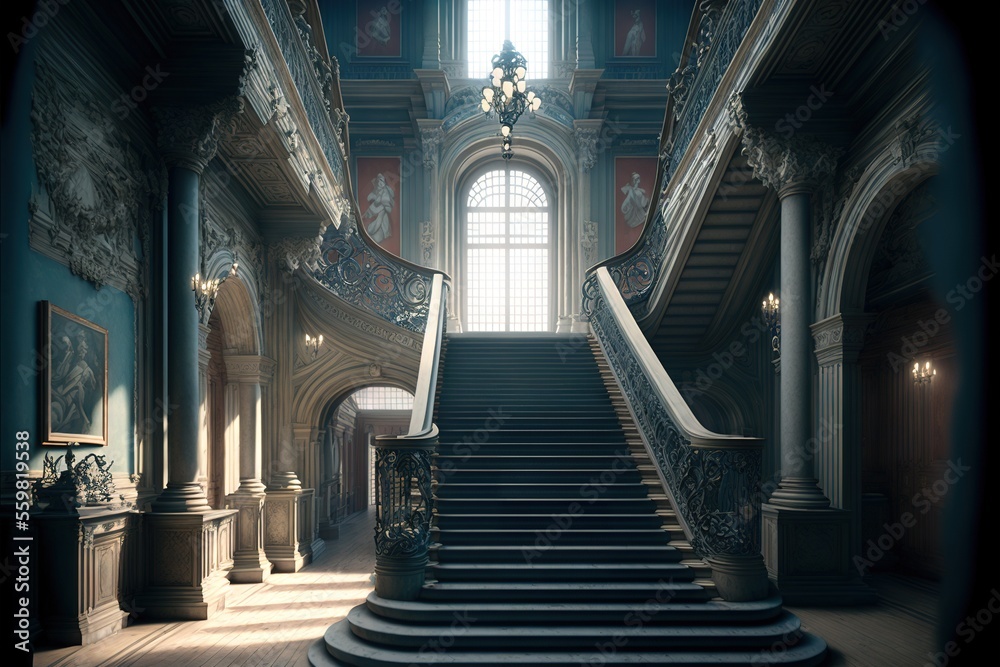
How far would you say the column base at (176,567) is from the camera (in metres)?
7.20

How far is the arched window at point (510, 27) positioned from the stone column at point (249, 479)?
30.9 feet

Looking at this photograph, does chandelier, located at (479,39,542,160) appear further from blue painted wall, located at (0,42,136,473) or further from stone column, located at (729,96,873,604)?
blue painted wall, located at (0,42,136,473)

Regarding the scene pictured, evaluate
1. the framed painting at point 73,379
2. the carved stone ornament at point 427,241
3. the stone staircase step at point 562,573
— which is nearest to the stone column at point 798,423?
the stone staircase step at point 562,573

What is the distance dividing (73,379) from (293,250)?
5.63 m

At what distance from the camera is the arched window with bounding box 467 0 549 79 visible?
57.9 feet

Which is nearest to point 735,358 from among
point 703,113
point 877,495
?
point 877,495

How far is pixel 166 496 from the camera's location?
7328mm

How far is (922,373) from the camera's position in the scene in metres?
10.3

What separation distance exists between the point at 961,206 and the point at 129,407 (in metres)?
7.16

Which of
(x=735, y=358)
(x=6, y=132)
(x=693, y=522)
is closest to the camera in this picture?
(x=6, y=132)

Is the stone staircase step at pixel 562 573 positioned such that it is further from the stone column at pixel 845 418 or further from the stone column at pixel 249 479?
the stone column at pixel 249 479

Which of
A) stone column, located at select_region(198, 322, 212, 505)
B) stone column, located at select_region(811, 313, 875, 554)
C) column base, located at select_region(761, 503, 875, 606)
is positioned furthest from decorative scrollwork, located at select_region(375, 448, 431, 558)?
stone column, located at select_region(811, 313, 875, 554)

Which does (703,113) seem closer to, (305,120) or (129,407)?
(305,120)

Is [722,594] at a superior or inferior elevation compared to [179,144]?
inferior
